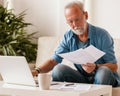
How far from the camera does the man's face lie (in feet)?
8.17

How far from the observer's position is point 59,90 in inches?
77.2

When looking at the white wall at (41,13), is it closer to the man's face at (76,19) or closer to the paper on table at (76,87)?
the man's face at (76,19)

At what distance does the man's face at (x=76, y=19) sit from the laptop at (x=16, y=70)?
58 centimetres

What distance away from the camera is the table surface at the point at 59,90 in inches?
75.3

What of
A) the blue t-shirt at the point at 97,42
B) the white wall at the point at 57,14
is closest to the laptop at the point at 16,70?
the blue t-shirt at the point at 97,42

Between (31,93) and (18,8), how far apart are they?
6.89ft

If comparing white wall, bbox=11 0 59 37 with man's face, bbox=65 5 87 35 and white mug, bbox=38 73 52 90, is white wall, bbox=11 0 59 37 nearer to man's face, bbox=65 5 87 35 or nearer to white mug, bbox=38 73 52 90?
man's face, bbox=65 5 87 35

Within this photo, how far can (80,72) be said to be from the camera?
262cm

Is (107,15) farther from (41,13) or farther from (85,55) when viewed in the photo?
(85,55)

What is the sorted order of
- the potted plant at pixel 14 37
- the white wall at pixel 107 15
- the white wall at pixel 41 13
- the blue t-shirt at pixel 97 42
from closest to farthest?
the blue t-shirt at pixel 97 42, the white wall at pixel 107 15, the potted plant at pixel 14 37, the white wall at pixel 41 13

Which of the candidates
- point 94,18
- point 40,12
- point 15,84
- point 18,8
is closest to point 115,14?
point 94,18

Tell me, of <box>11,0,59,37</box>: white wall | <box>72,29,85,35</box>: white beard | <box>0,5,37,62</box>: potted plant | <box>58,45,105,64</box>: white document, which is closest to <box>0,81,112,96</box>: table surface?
<box>58,45,105,64</box>: white document

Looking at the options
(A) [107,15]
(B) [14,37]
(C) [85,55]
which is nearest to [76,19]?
(C) [85,55]

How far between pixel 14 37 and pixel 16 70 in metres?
1.42
